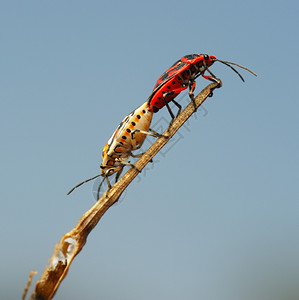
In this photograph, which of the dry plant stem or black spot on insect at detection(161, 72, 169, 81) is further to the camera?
black spot on insect at detection(161, 72, 169, 81)

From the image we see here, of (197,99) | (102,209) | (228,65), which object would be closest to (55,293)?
(102,209)

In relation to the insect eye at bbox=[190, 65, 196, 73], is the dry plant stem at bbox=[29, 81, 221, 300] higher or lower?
lower

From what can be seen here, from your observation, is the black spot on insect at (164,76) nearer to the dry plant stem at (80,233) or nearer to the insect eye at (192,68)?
the insect eye at (192,68)

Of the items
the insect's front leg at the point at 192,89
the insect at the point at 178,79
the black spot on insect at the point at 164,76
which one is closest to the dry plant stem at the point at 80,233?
the insect's front leg at the point at 192,89

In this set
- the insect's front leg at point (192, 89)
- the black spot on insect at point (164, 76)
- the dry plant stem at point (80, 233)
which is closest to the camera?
the dry plant stem at point (80, 233)

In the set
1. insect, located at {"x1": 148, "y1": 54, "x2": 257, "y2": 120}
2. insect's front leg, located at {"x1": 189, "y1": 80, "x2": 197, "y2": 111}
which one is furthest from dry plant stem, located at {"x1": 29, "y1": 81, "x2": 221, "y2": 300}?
insect, located at {"x1": 148, "y1": 54, "x2": 257, "y2": 120}

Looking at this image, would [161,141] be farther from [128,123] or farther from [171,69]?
[171,69]

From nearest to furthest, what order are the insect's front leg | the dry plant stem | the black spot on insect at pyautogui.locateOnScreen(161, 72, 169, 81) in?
the dry plant stem < the insect's front leg < the black spot on insect at pyautogui.locateOnScreen(161, 72, 169, 81)

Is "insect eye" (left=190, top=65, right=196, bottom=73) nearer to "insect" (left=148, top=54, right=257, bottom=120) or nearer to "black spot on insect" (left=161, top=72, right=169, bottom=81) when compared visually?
"insect" (left=148, top=54, right=257, bottom=120)
